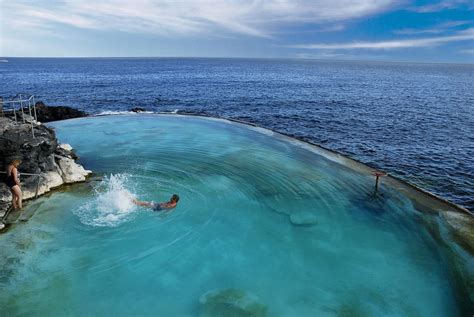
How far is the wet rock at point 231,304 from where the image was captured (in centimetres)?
1016

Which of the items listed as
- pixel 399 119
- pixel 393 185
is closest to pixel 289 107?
pixel 399 119

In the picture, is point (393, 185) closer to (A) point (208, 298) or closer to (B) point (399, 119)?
(A) point (208, 298)

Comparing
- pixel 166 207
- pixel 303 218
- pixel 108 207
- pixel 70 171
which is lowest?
pixel 303 218

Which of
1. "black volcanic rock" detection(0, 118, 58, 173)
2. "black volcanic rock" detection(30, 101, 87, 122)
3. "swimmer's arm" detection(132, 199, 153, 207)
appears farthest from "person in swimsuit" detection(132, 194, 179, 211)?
"black volcanic rock" detection(30, 101, 87, 122)

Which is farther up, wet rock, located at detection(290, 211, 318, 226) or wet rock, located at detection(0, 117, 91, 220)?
wet rock, located at detection(0, 117, 91, 220)

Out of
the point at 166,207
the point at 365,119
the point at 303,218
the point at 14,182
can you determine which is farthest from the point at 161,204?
the point at 365,119

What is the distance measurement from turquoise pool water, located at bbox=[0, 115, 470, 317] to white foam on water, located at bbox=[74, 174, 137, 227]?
8 cm

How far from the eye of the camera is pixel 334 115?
4688 cm

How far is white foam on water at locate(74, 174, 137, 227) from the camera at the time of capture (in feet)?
50.5

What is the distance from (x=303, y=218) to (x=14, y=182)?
13.1 meters

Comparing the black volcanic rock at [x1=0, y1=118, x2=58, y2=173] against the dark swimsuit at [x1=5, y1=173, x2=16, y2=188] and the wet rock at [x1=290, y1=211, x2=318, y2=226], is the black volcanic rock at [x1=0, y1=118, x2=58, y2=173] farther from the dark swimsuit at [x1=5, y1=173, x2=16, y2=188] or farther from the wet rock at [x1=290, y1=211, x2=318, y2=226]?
the wet rock at [x1=290, y1=211, x2=318, y2=226]

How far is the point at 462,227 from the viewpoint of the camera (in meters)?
15.5

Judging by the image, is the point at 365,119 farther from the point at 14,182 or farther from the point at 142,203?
the point at 14,182

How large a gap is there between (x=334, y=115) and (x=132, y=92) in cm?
4139
